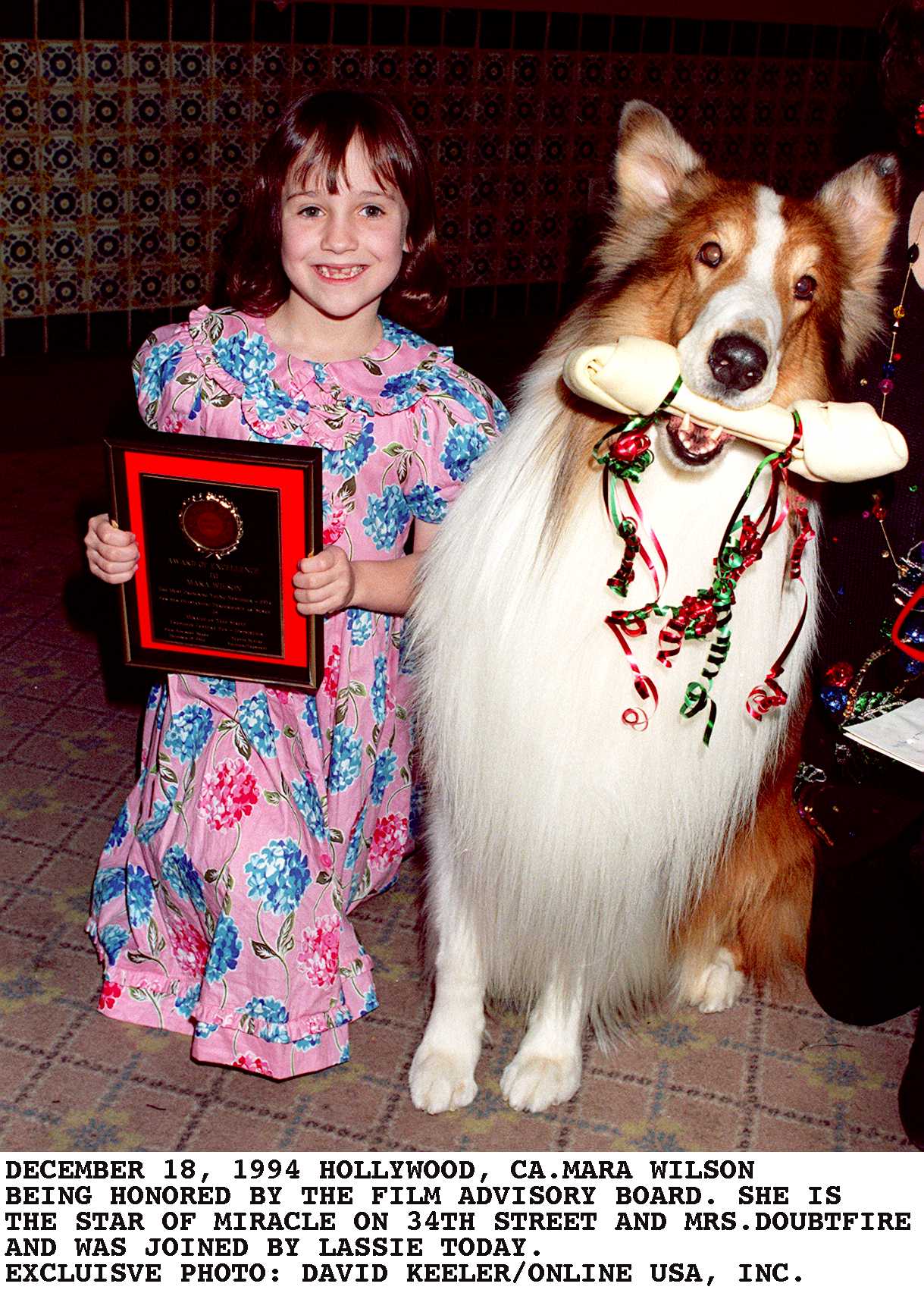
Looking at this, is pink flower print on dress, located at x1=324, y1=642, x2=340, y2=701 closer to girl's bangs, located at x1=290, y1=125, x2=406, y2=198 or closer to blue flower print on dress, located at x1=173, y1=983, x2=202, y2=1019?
blue flower print on dress, located at x1=173, y1=983, x2=202, y2=1019

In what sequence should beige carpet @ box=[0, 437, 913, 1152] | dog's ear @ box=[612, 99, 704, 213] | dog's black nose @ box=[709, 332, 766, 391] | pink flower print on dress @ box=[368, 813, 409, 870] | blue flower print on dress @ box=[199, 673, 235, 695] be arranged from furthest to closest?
pink flower print on dress @ box=[368, 813, 409, 870] < blue flower print on dress @ box=[199, 673, 235, 695] < beige carpet @ box=[0, 437, 913, 1152] < dog's ear @ box=[612, 99, 704, 213] < dog's black nose @ box=[709, 332, 766, 391]

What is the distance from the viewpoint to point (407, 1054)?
1.89 metres

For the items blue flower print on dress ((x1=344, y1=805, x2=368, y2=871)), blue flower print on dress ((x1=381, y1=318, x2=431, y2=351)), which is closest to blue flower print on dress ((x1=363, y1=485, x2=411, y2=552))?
blue flower print on dress ((x1=381, y1=318, x2=431, y2=351))

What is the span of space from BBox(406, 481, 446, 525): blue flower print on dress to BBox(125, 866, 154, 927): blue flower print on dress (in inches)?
28.4

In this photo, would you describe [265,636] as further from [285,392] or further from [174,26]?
[174,26]

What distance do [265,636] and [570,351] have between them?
1.94 ft

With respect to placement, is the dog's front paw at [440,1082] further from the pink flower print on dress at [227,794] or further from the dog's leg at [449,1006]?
the pink flower print on dress at [227,794]

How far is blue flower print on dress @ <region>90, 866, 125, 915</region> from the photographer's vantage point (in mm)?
2021

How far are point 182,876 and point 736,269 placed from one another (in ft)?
3.86

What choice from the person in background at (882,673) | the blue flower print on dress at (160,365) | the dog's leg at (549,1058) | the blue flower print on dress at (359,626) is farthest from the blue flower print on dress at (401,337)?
the dog's leg at (549,1058)

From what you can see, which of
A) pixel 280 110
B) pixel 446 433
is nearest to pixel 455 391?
pixel 446 433

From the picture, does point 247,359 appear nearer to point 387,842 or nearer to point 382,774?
point 382,774

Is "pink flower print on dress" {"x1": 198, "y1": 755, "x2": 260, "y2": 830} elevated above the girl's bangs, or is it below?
below
